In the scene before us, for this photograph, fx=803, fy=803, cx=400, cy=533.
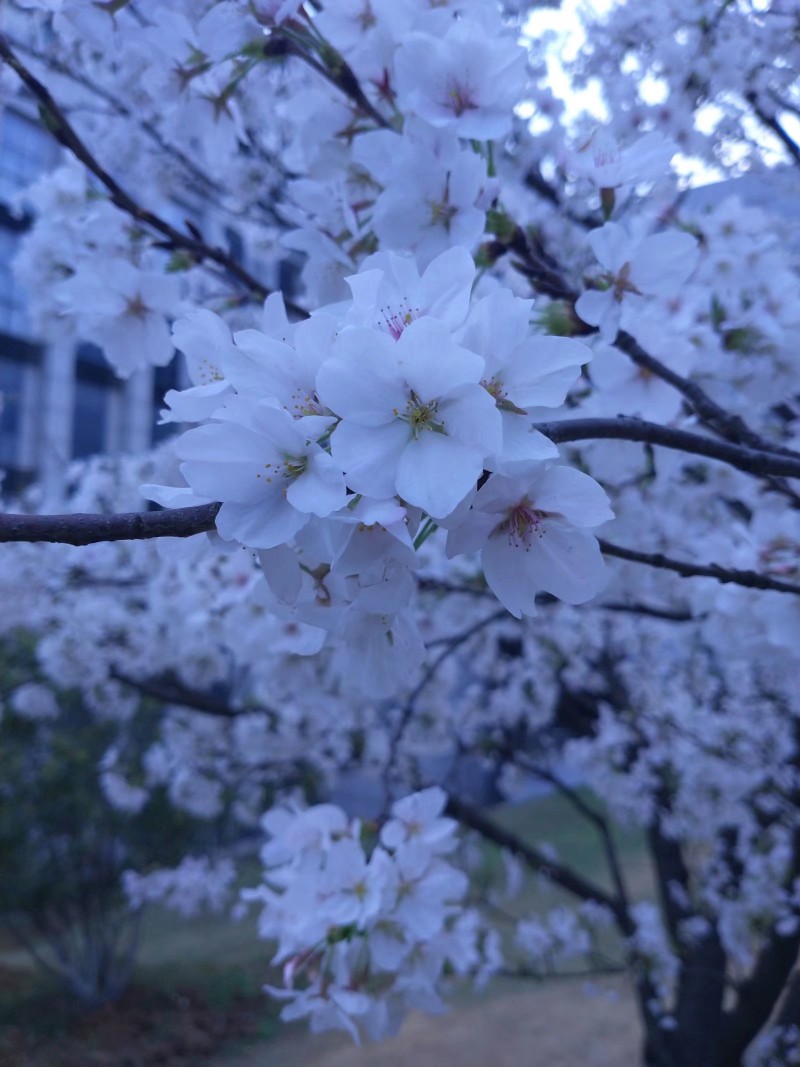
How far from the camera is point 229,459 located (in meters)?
0.61

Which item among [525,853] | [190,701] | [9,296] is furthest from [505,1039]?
[9,296]

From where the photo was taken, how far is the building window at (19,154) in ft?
40.8

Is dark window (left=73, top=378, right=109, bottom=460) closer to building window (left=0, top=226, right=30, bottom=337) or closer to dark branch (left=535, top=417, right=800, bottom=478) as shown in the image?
building window (left=0, top=226, right=30, bottom=337)

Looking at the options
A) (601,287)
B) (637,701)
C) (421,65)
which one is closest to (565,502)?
(601,287)

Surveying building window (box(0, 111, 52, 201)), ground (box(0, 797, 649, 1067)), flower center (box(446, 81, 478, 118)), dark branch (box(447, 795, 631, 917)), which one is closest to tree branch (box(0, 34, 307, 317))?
flower center (box(446, 81, 478, 118))

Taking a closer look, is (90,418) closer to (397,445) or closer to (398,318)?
(398,318)

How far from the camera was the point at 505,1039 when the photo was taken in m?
4.52

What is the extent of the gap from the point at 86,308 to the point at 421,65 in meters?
0.65

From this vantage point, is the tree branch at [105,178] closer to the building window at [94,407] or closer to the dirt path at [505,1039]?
the dirt path at [505,1039]

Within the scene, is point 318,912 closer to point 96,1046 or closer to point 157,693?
point 157,693

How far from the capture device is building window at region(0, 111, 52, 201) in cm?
1244

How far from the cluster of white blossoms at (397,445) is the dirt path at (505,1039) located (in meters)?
4.44

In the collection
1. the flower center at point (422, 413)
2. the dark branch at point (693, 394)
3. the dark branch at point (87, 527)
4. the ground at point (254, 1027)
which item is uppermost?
the dark branch at point (693, 394)

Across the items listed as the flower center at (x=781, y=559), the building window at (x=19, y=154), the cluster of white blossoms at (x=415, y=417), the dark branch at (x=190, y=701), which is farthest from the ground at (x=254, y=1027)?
the building window at (x=19, y=154)
